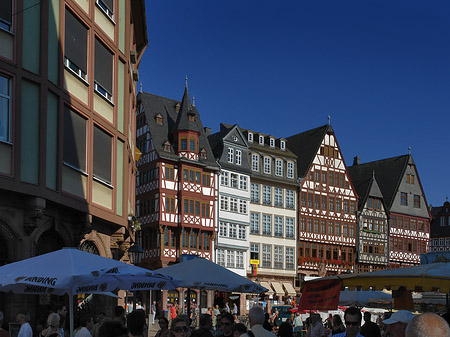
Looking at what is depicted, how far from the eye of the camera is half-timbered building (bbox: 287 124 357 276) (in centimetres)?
6275

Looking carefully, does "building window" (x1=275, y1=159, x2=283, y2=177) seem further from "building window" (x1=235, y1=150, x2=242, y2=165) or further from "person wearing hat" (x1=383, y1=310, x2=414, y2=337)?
"person wearing hat" (x1=383, y1=310, x2=414, y2=337)

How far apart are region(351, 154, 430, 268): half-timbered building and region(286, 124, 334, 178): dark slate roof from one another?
852cm

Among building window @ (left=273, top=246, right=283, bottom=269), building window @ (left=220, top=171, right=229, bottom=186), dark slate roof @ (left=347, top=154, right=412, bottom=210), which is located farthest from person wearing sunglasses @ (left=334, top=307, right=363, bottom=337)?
dark slate roof @ (left=347, top=154, right=412, bottom=210)

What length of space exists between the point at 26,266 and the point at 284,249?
51.4m

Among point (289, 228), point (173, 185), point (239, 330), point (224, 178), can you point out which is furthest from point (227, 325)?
point (289, 228)

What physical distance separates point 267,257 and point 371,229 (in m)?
13.1

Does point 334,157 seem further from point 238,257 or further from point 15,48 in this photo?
point 15,48

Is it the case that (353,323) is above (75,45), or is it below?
below

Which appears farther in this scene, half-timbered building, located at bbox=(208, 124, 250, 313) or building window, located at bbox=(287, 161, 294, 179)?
building window, located at bbox=(287, 161, 294, 179)

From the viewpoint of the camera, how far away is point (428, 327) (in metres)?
3.19

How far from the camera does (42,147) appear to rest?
16.3m

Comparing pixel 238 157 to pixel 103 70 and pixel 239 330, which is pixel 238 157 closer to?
pixel 103 70

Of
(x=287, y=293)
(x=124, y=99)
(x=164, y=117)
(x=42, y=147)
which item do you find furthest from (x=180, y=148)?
(x=42, y=147)

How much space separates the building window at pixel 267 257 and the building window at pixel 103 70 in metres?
39.7
